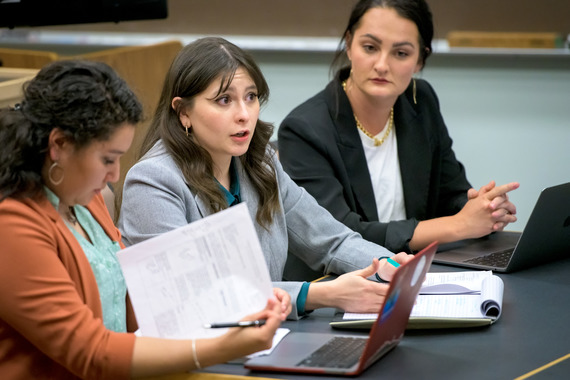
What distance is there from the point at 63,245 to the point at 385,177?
4.47 feet

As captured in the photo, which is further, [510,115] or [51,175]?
[510,115]

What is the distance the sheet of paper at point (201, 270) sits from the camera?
1.29 m

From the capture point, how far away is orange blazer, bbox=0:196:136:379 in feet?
4.25

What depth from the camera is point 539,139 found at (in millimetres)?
3803

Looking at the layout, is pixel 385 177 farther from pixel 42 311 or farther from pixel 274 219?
pixel 42 311

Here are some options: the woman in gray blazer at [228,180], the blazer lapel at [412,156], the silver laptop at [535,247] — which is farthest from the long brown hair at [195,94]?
the blazer lapel at [412,156]

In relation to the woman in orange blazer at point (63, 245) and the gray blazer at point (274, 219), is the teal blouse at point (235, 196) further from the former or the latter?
the woman in orange blazer at point (63, 245)

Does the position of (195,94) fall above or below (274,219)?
above

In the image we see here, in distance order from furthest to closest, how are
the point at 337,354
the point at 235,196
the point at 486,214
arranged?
the point at 486,214, the point at 235,196, the point at 337,354

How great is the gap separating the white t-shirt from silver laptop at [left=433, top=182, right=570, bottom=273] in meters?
0.38

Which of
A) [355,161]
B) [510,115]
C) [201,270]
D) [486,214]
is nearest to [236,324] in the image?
[201,270]

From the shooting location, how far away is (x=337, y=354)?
1441 mm

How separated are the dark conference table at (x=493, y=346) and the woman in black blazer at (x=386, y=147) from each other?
442 millimetres

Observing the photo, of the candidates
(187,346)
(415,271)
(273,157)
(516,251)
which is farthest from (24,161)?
(516,251)
